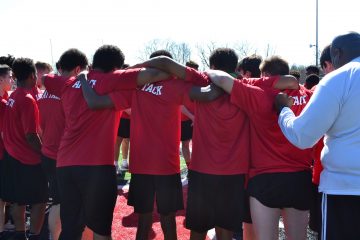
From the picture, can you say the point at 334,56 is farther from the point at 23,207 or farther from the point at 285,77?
the point at 23,207

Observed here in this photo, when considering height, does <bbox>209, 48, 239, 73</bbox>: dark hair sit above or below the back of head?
below

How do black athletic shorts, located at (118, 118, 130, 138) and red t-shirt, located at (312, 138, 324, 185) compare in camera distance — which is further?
black athletic shorts, located at (118, 118, 130, 138)

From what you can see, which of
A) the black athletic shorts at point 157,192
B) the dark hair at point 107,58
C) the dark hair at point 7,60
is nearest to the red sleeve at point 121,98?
the dark hair at point 107,58

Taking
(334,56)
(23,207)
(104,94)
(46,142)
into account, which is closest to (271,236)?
(334,56)

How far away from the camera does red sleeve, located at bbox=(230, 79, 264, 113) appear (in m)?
3.28

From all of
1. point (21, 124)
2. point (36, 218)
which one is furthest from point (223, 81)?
point (36, 218)

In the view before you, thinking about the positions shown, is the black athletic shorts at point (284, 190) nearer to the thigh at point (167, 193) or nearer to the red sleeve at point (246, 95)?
the red sleeve at point (246, 95)

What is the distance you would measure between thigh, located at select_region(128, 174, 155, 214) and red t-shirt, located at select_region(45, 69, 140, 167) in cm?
32

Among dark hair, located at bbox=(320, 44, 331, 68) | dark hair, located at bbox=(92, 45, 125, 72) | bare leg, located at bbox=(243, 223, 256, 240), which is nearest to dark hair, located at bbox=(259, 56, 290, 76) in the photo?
dark hair, located at bbox=(320, 44, 331, 68)

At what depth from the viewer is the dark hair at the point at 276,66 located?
11.6ft

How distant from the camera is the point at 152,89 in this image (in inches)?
146

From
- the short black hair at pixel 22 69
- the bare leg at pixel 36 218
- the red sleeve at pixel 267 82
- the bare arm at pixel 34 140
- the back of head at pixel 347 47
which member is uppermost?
the back of head at pixel 347 47

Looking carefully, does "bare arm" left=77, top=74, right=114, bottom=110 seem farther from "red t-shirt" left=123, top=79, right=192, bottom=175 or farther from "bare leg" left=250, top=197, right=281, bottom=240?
"bare leg" left=250, top=197, right=281, bottom=240

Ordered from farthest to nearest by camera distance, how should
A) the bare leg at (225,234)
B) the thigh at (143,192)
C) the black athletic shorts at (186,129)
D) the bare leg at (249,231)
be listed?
1. the black athletic shorts at (186,129)
2. the bare leg at (249,231)
3. the thigh at (143,192)
4. the bare leg at (225,234)
